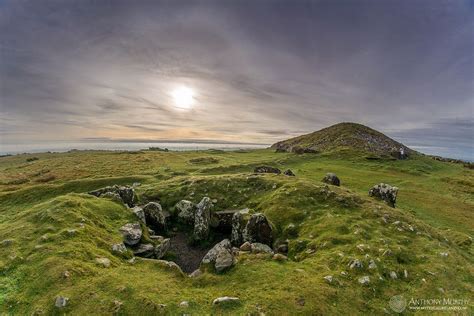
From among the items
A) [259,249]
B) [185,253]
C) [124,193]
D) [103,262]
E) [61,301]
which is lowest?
[185,253]

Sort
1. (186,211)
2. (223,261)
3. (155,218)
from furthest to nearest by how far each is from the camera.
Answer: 1. (186,211)
2. (155,218)
3. (223,261)

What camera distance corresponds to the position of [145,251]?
20609mm

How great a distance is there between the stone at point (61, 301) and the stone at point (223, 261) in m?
7.82

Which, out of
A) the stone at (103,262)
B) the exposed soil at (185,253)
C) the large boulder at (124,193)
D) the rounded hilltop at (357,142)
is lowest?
the exposed soil at (185,253)

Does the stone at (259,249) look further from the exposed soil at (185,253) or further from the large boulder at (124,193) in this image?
the large boulder at (124,193)

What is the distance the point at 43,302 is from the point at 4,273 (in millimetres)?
4253

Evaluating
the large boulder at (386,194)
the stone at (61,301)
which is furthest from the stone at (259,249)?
the large boulder at (386,194)

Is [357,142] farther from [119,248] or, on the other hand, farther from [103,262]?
[103,262]

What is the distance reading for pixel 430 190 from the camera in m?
50.0

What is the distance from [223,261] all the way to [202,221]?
10475 millimetres

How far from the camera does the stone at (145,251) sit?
2031 centimetres

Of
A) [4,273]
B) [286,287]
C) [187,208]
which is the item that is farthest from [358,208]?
[4,273]

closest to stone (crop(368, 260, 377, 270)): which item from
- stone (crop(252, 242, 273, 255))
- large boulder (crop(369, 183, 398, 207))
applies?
stone (crop(252, 242, 273, 255))

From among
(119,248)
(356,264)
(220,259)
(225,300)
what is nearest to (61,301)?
(119,248)
